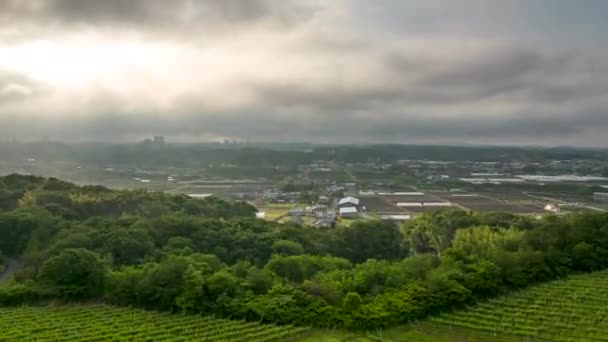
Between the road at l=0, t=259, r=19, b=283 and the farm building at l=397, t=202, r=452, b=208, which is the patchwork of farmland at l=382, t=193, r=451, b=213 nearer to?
the farm building at l=397, t=202, r=452, b=208

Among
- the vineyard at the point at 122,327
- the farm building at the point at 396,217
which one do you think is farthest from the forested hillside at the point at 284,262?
the farm building at the point at 396,217

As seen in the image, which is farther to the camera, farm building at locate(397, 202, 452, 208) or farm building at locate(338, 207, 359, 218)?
farm building at locate(397, 202, 452, 208)

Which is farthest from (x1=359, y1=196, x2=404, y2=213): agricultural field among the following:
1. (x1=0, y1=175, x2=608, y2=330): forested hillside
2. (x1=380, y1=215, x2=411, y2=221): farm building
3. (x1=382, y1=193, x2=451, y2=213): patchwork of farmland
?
(x1=0, y1=175, x2=608, y2=330): forested hillside

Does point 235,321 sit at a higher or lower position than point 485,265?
lower

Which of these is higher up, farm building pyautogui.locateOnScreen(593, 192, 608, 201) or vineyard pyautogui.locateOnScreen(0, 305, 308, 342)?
farm building pyautogui.locateOnScreen(593, 192, 608, 201)

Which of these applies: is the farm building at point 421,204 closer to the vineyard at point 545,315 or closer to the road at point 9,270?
the vineyard at point 545,315

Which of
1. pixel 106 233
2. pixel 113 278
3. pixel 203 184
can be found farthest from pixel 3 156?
pixel 113 278

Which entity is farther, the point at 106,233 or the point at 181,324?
the point at 106,233

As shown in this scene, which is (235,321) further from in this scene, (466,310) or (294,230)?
(294,230)
